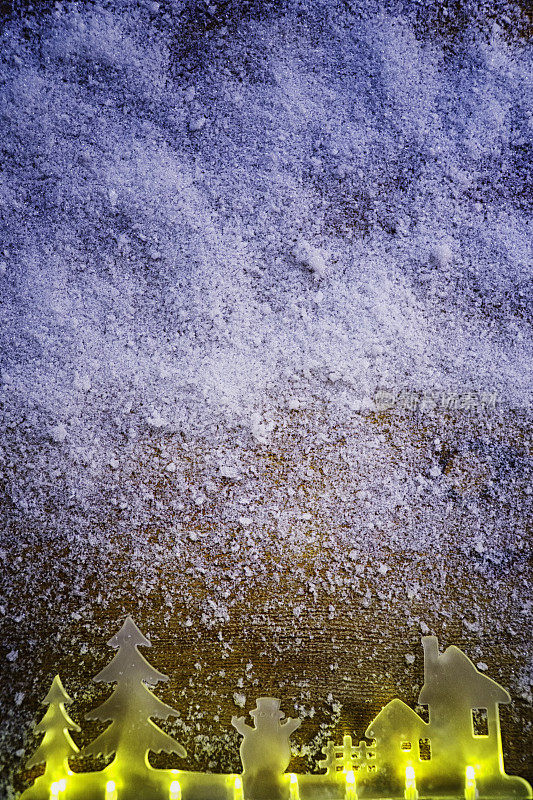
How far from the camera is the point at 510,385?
34.9 inches

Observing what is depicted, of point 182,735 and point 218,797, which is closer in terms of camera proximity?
point 218,797

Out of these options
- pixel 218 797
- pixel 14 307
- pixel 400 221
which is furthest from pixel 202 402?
pixel 218 797

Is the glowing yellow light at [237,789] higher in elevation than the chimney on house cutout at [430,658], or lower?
lower

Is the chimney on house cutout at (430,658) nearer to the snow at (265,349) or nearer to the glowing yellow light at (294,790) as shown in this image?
the snow at (265,349)

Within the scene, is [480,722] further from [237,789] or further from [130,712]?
[130,712]

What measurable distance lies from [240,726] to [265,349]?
23.1 inches

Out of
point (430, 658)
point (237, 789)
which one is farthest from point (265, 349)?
point (237, 789)

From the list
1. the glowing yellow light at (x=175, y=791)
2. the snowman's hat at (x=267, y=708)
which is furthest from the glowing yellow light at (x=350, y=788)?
the glowing yellow light at (x=175, y=791)

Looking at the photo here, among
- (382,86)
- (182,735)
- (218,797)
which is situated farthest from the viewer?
(382,86)

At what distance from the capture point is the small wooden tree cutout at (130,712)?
739 mm

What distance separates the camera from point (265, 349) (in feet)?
2.94

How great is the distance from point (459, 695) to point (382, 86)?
39.9 inches

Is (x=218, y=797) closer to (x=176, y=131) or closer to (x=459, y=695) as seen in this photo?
(x=459, y=695)

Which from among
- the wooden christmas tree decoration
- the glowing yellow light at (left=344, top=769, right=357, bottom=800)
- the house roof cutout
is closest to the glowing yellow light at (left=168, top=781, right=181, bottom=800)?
the wooden christmas tree decoration
